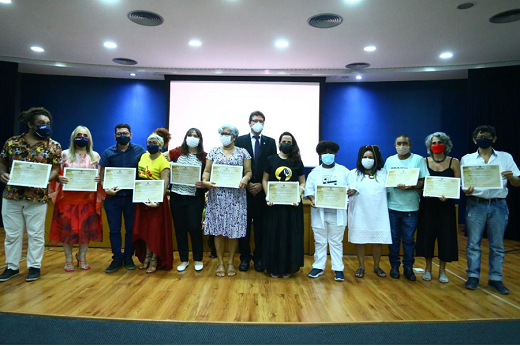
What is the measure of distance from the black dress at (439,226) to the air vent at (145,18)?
12.6ft

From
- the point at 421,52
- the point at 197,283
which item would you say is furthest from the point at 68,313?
the point at 421,52

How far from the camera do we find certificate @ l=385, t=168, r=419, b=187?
2910 mm

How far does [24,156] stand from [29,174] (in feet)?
0.65

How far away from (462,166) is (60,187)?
3882mm

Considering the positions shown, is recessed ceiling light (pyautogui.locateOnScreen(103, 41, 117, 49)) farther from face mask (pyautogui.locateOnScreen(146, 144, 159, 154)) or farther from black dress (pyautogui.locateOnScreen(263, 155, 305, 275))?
black dress (pyautogui.locateOnScreen(263, 155, 305, 275))

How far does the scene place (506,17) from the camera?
4.04 meters

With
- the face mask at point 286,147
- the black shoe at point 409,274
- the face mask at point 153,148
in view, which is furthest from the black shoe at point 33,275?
the black shoe at point 409,274

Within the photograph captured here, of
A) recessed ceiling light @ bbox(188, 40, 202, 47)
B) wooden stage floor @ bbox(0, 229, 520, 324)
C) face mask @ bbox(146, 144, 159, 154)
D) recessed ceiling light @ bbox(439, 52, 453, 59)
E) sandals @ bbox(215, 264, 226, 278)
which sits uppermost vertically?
recessed ceiling light @ bbox(439, 52, 453, 59)

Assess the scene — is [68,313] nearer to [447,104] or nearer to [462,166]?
[462,166]

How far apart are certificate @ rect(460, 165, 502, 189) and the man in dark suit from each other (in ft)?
5.97

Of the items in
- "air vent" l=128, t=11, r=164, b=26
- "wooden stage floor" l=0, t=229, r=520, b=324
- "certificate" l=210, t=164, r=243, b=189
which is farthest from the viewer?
"air vent" l=128, t=11, r=164, b=26

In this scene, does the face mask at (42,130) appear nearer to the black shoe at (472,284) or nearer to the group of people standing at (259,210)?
the group of people standing at (259,210)

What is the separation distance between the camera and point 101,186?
3271 millimetres

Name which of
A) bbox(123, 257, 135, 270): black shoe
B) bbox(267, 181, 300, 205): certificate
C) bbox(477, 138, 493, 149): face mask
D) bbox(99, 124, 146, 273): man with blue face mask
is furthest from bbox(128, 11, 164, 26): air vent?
bbox(477, 138, 493, 149): face mask
